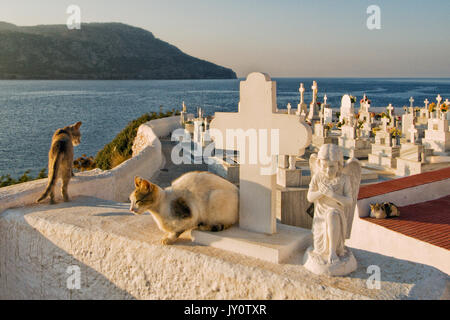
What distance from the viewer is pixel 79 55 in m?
147

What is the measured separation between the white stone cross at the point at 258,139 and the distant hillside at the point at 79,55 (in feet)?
438

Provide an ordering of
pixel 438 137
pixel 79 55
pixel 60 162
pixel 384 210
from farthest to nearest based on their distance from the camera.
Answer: pixel 79 55
pixel 438 137
pixel 384 210
pixel 60 162

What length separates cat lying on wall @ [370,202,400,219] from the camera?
6902mm

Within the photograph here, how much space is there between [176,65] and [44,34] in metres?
67.8

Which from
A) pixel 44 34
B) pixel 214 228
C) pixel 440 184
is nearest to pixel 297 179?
pixel 440 184

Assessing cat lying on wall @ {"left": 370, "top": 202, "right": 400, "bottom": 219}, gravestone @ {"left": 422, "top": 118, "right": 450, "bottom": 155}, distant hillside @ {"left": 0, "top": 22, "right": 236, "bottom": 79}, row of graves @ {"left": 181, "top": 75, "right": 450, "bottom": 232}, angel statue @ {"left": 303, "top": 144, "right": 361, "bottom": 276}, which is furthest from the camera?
distant hillside @ {"left": 0, "top": 22, "right": 236, "bottom": 79}

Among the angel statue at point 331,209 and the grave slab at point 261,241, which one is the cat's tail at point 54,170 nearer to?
the grave slab at point 261,241

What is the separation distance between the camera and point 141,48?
16888 cm

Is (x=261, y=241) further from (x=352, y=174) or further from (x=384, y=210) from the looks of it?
(x=384, y=210)

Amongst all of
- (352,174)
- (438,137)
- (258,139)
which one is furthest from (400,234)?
(438,137)

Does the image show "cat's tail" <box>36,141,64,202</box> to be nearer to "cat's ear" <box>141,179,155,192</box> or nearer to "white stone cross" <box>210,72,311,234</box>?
"cat's ear" <box>141,179,155,192</box>

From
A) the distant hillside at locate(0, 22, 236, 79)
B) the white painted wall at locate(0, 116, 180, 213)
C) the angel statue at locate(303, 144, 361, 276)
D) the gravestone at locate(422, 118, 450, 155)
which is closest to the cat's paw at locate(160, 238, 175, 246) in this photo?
the angel statue at locate(303, 144, 361, 276)

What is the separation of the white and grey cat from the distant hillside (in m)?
133

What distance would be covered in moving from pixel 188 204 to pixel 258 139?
104 cm
